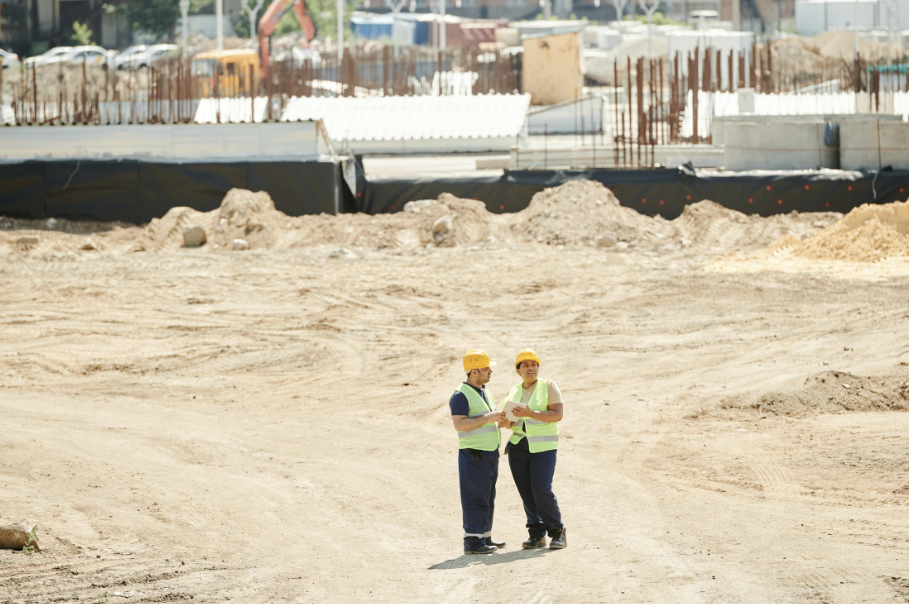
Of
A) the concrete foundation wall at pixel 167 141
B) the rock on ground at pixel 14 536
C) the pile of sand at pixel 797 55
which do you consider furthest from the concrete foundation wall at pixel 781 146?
the pile of sand at pixel 797 55

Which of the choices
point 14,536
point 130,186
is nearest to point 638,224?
point 130,186

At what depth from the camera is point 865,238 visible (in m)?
18.8

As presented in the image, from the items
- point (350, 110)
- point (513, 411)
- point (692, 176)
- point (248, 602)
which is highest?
point (350, 110)

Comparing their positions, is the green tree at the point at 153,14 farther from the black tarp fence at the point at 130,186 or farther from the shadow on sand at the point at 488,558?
the shadow on sand at the point at 488,558

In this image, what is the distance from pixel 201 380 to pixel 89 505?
4.68 m

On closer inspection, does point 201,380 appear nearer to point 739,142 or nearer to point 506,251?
point 506,251

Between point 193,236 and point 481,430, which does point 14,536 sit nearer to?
point 481,430

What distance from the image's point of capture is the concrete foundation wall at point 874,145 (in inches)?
884

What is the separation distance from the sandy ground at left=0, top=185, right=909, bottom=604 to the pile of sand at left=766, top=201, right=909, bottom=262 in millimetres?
577

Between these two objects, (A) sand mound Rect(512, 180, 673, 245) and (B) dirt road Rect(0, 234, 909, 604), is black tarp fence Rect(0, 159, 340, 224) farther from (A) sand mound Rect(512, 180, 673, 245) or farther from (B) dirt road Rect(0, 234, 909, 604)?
(A) sand mound Rect(512, 180, 673, 245)

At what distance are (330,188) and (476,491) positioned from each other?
16.6 m

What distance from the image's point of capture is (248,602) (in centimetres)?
662

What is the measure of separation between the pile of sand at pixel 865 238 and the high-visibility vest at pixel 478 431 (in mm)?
12864

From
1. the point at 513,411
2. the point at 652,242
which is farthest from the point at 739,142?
the point at 513,411
